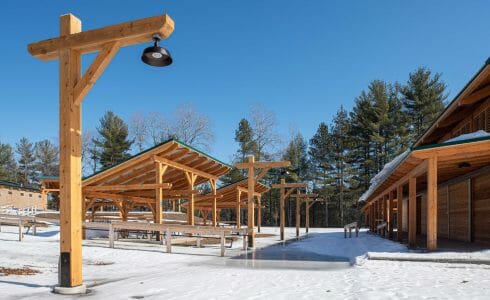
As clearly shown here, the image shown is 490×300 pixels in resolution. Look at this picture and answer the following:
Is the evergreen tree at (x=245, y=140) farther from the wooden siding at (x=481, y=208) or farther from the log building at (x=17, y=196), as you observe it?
the wooden siding at (x=481, y=208)

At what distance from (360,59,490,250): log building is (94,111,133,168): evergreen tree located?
122ft

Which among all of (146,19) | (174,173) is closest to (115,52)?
(146,19)

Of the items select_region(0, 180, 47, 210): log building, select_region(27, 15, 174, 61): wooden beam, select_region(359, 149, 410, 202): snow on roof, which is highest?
select_region(27, 15, 174, 61): wooden beam

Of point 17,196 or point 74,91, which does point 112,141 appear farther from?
point 74,91

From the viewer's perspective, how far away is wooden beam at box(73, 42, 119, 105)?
20.0ft

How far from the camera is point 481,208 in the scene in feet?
44.7

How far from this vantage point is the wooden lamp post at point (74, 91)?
19.8ft

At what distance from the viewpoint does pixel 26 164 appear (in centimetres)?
6194

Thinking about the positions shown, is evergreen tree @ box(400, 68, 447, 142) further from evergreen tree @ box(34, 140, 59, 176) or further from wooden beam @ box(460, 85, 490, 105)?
evergreen tree @ box(34, 140, 59, 176)

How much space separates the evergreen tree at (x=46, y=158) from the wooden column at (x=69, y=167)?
58.4 meters

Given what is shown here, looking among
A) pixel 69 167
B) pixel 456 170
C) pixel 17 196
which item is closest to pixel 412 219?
pixel 456 170

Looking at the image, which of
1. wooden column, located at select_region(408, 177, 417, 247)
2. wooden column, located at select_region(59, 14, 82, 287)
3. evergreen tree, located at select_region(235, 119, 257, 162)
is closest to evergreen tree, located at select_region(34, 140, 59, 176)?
evergreen tree, located at select_region(235, 119, 257, 162)

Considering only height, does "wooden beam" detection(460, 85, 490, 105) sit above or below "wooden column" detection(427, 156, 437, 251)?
above

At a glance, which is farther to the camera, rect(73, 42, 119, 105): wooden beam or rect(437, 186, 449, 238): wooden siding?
rect(437, 186, 449, 238): wooden siding
